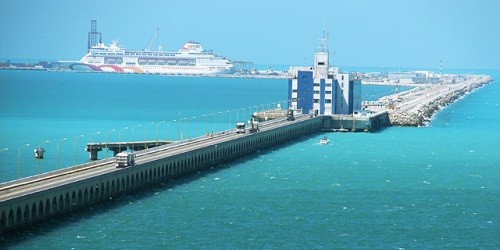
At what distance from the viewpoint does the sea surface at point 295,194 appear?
138 feet

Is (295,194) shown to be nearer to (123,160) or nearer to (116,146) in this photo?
(123,160)

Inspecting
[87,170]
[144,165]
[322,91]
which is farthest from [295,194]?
[322,91]

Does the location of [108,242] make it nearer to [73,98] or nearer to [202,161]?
[202,161]

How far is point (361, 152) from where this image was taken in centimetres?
7588

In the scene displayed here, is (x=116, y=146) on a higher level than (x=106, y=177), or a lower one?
lower

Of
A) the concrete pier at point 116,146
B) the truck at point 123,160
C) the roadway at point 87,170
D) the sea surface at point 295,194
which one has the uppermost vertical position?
the truck at point 123,160

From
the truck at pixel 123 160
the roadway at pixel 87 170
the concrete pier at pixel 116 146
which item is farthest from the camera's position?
the concrete pier at pixel 116 146

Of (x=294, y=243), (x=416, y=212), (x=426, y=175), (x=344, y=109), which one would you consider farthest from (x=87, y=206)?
(x=344, y=109)

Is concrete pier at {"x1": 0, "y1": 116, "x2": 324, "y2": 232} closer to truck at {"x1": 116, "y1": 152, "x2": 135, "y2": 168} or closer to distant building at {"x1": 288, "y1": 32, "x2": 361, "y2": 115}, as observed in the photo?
truck at {"x1": 116, "y1": 152, "x2": 135, "y2": 168}

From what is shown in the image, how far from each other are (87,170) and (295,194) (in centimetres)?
980

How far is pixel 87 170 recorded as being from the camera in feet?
173

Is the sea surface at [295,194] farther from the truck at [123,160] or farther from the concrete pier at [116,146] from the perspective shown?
the truck at [123,160]

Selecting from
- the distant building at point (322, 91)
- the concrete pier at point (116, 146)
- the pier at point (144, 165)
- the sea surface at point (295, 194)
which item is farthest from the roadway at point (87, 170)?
the distant building at point (322, 91)

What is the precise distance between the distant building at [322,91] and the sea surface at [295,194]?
18.0 ft
